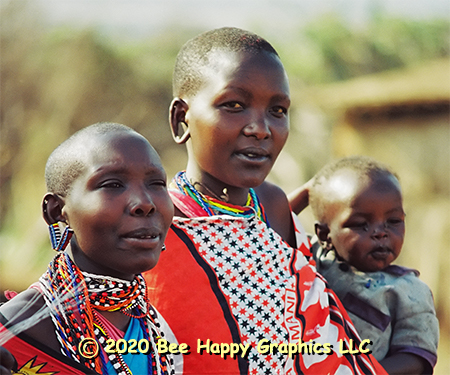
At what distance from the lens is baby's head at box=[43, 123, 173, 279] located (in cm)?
167

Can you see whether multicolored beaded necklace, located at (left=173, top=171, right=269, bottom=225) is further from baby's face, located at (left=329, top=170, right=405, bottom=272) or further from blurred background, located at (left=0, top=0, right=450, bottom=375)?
blurred background, located at (left=0, top=0, right=450, bottom=375)

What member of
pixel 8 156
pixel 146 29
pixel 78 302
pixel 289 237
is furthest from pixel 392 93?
pixel 146 29

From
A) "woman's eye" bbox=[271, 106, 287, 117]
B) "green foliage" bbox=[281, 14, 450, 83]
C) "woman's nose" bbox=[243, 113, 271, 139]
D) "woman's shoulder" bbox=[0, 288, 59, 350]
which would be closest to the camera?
"woman's shoulder" bbox=[0, 288, 59, 350]

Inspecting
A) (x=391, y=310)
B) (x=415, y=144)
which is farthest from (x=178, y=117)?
(x=415, y=144)

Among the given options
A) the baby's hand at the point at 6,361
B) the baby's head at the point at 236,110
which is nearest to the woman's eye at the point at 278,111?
the baby's head at the point at 236,110

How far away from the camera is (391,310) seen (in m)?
2.51

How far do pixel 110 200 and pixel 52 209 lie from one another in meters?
0.22

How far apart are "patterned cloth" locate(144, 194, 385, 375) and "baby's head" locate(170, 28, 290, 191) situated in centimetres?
19

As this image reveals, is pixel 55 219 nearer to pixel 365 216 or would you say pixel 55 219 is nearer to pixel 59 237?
pixel 59 237

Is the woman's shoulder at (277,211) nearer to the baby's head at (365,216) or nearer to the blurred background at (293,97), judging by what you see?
the baby's head at (365,216)

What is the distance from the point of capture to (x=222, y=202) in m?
2.25

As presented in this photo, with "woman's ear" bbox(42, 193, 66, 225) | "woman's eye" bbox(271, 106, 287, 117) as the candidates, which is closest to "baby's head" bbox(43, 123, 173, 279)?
"woman's ear" bbox(42, 193, 66, 225)

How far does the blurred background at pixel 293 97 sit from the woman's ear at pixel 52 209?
6.24 m

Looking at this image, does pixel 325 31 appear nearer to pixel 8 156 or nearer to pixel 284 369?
pixel 8 156
